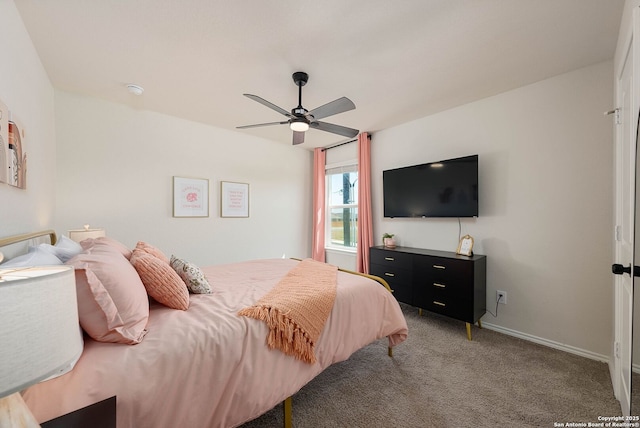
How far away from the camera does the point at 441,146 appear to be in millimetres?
3188

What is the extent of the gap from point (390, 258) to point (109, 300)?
9.11 feet

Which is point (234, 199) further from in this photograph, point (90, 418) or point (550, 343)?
point (550, 343)

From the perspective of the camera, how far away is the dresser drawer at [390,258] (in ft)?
9.95

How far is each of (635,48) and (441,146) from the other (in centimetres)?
199

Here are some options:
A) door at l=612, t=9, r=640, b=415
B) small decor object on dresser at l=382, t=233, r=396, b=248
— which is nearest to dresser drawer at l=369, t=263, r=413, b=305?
small decor object on dresser at l=382, t=233, r=396, b=248

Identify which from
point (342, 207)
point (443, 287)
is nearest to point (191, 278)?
point (443, 287)

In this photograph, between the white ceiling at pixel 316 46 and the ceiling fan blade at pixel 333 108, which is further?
the ceiling fan blade at pixel 333 108

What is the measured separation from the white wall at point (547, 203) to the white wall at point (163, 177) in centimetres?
266

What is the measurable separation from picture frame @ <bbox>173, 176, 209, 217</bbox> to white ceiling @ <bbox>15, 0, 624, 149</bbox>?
40.6 inches

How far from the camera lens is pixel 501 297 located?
270cm

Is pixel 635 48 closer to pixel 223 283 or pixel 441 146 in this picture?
pixel 441 146

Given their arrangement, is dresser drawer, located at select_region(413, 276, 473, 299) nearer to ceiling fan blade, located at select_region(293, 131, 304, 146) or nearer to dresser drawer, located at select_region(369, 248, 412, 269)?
dresser drawer, located at select_region(369, 248, 412, 269)

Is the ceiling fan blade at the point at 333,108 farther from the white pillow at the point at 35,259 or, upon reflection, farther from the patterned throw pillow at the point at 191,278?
the white pillow at the point at 35,259

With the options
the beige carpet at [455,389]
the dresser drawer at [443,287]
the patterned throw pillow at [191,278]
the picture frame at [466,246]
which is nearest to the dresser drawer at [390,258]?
the dresser drawer at [443,287]
